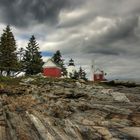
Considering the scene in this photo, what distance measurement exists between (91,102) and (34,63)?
6282cm

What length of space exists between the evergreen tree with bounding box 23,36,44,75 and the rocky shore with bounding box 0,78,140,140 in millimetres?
55166

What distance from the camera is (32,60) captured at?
312 ft

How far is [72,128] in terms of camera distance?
24.0m

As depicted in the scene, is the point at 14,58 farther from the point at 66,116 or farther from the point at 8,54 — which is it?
the point at 66,116

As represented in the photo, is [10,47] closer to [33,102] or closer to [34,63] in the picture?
[34,63]

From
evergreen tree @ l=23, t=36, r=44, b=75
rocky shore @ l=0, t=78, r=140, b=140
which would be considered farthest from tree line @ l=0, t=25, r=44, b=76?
rocky shore @ l=0, t=78, r=140, b=140

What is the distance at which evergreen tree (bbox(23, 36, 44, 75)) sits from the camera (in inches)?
3639

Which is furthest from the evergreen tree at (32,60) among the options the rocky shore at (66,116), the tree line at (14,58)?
the rocky shore at (66,116)

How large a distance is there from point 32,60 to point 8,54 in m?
13.1

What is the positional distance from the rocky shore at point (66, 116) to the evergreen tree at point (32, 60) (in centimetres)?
5517

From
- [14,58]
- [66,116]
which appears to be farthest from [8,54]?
[66,116]

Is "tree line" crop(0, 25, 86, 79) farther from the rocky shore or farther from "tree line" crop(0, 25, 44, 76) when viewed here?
the rocky shore

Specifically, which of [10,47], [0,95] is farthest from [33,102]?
[10,47]

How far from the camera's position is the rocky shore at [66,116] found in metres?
23.3
